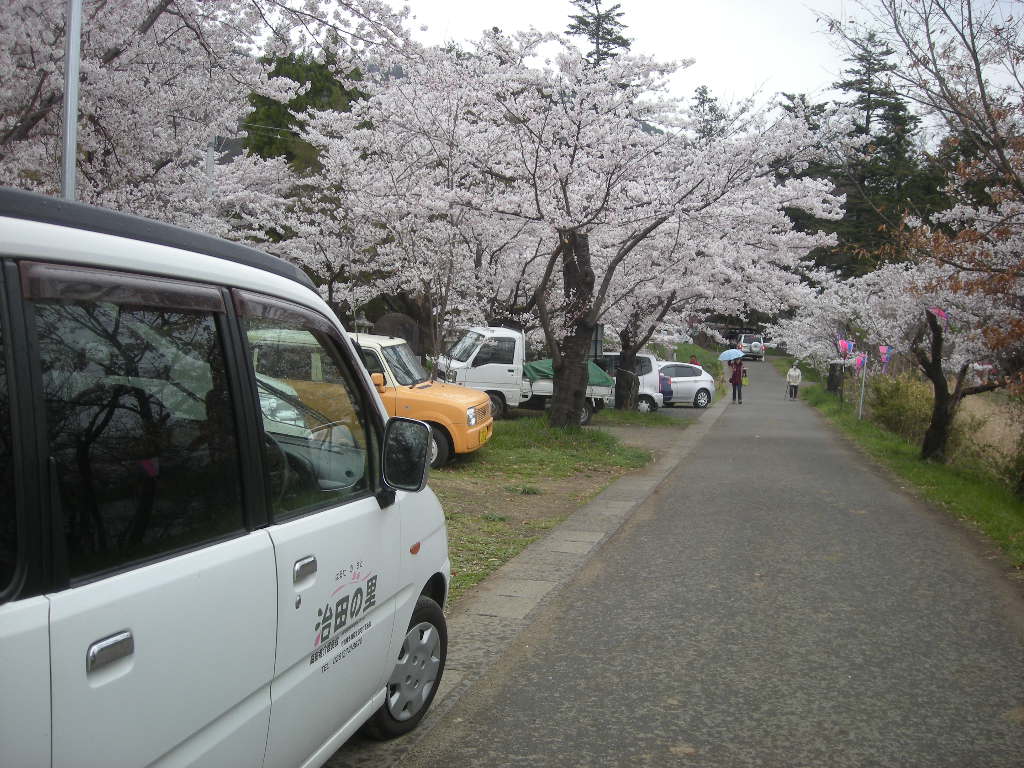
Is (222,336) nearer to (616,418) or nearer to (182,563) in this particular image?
(182,563)

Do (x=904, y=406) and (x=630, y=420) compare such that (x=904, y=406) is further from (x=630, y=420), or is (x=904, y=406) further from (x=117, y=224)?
(x=117, y=224)

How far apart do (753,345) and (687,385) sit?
3523 centimetres

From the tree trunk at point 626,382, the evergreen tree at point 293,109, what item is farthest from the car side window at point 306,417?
the evergreen tree at point 293,109

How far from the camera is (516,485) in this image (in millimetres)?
11594

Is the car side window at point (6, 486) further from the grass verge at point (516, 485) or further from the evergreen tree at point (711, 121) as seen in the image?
the evergreen tree at point (711, 121)

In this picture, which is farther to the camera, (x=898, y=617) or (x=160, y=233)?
(x=898, y=617)

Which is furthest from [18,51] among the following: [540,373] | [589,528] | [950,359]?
[950,359]

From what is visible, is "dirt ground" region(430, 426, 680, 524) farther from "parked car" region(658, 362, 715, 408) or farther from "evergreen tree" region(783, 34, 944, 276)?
"parked car" region(658, 362, 715, 408)

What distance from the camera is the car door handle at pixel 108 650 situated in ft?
5.82

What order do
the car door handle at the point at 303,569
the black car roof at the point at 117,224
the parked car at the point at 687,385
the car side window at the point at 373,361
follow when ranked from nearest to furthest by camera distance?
the black car roof at the point at 117,224 → the car door handle at the point at 303,569 → the car side window at the point at 373,361 → the parked car at the point at 687,385

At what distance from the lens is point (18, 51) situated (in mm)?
8859

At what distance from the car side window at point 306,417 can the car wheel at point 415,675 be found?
90cm

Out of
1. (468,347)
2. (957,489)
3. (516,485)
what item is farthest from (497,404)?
(957,489)

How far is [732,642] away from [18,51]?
28.3ft
